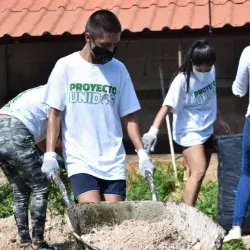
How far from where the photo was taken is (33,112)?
18.4ft

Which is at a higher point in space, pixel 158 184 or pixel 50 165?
pixel 50 165

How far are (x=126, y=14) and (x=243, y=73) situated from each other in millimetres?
4577

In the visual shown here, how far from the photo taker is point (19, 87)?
37.5 feet

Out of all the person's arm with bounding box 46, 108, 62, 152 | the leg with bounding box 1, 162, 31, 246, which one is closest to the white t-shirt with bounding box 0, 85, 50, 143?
the leg with bounding box 1, 162, 31, 246

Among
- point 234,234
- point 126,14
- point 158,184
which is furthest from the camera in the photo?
point 126,14

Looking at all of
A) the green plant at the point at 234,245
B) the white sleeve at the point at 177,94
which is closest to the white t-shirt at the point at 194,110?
the white sleeve at the point at 177,94

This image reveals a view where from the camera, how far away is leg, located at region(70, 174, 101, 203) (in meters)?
4.61

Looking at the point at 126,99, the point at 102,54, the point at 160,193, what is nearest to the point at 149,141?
the point at 126,99

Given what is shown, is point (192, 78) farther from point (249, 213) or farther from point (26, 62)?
point (26, 62)

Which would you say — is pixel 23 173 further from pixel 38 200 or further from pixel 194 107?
pixel 194 107

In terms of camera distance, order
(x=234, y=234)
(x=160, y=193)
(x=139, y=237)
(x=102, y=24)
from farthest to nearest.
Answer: (x=160, y=193) → (x=234, y=234) → (x=102, y=24) → (x=139, y=237)

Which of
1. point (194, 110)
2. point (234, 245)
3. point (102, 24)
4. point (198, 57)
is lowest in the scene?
point (234, 245)

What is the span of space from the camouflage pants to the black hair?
1305 millimetres

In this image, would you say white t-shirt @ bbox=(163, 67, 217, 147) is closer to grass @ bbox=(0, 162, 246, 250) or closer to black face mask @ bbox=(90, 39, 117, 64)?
grass @ bbox=(0, 162, 246, 250)
